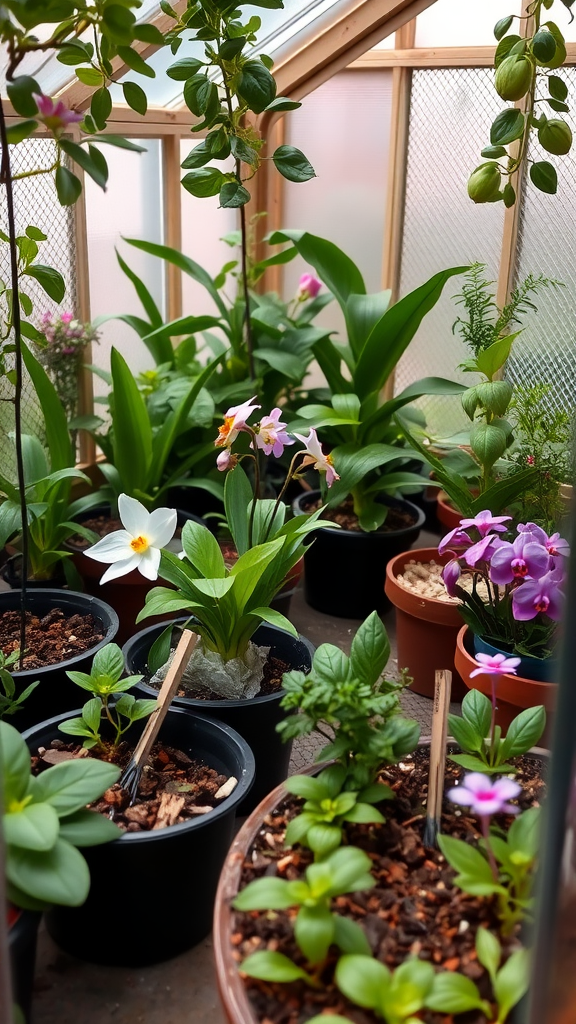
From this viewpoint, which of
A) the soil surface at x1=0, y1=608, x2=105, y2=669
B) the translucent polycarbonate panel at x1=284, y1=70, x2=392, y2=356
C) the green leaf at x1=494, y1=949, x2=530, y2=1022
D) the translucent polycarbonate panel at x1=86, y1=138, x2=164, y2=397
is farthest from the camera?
the translucent polycarbonate panel at x1=284, y1=70, x2=392, y2=356

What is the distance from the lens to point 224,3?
180 cm

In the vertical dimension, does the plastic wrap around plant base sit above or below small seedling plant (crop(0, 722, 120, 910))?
below

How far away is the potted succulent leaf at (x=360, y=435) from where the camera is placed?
7.73 feet

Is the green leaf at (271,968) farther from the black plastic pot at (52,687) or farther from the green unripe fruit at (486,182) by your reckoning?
the green unripe fruit at (486,182)

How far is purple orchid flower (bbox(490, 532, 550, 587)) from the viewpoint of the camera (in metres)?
1.61

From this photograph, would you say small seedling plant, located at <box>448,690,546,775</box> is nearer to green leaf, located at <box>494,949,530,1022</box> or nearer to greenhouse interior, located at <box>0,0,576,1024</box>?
greenhouse interior, located at <box>0,0,576,1024</box>

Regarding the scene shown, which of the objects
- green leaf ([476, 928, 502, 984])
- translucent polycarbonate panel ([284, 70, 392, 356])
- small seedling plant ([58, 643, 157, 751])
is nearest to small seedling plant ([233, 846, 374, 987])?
green leaf ([476, 928, 502, 984])

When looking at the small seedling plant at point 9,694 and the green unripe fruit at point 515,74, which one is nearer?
the small seedling plant at point 9,694

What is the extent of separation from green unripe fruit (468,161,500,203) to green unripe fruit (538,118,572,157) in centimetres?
11

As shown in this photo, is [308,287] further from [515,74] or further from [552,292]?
[515,74]

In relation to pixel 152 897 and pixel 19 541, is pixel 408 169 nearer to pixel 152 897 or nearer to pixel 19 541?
pixel 19 541

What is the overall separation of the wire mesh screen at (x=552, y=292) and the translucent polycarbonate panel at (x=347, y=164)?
56cm

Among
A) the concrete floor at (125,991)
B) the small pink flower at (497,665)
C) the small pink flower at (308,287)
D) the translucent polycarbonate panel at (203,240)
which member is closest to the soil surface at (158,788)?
the concrete floor at (125,991)

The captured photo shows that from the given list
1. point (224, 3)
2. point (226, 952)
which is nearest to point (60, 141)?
point (224, 3)
